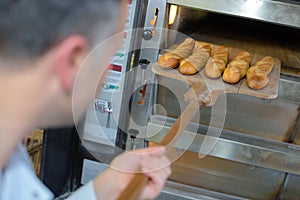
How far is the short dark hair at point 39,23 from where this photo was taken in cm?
43

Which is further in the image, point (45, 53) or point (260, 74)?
point (260, 74)

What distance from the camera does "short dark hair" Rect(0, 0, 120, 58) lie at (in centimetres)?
43

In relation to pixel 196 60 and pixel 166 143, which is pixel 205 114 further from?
pixel 166 143

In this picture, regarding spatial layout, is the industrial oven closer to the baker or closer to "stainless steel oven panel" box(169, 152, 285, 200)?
"stainless steel oven panel" box(169, 152, 285, 200)

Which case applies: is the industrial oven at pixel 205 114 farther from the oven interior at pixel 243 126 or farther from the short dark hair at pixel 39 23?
the short dark hair at pixel 39 23

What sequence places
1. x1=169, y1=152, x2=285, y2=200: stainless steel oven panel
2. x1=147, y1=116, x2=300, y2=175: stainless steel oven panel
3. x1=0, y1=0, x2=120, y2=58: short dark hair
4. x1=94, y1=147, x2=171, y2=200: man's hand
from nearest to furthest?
x1=0, y1=0, x2=120, y2=58: short dark hair < x1=94, y1=147, x2=171, y2=200: man's hand < x1=147, y1=116, x2=300, y2=175: stainless steel oven panel < x1=169, y1=152, x2=285, y2=200: stainless steel oven panel

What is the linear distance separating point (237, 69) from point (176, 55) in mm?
172

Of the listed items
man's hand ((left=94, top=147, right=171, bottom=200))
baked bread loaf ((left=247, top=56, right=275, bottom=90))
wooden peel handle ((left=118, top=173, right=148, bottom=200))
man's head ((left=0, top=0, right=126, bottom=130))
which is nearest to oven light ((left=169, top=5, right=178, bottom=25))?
baked bread loaf ((left=247, top=56, right=275, bottom=90))

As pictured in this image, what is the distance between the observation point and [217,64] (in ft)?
4.06

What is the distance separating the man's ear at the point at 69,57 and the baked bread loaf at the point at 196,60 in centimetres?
75

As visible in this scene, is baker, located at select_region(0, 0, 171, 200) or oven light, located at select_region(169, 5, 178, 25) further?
oven light, located at select_region(169, 5, 178, 25)

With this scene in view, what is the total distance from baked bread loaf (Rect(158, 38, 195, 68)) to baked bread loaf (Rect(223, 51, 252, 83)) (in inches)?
5.0

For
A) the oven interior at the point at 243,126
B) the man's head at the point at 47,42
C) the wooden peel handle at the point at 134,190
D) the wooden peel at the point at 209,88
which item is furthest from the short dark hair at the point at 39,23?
the oven interior at the point at 243,126

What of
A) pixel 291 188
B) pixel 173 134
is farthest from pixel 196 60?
pixel 291 188
